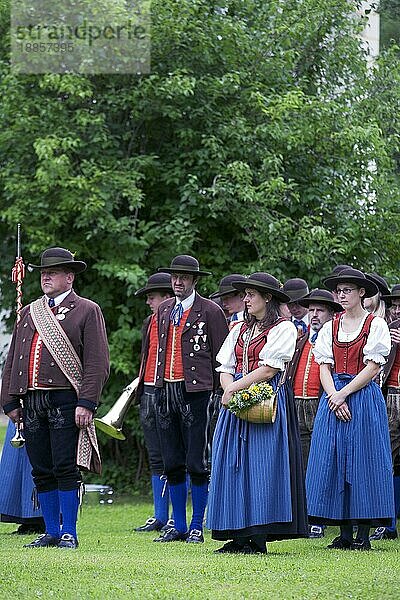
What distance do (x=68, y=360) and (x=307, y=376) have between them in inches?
95.8

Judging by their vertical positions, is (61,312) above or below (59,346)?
above

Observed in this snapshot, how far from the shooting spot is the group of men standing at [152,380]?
29.3ft

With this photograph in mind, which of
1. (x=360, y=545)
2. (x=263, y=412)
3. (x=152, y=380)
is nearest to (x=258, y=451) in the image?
(x=263, y=412)

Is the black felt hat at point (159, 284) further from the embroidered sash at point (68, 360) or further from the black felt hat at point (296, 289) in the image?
the embroidered sash at point (68, 360)

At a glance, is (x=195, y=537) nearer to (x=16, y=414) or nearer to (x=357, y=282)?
(x=16, y=414)

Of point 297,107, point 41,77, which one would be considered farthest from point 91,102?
point 297,107

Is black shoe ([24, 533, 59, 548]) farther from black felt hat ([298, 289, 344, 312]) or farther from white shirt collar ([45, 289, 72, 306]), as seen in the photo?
black felt hat ([298, 289, 344, 312])

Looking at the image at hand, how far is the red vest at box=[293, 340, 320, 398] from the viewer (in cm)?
1053

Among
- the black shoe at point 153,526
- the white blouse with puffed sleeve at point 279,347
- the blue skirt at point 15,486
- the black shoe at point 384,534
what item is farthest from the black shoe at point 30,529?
the white blouse with puffed sleeve at point 279,347

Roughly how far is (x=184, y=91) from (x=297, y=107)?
1.24m

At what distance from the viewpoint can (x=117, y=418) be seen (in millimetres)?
11266

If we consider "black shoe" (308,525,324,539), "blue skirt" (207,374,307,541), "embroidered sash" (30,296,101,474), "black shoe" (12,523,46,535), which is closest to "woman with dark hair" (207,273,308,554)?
"blue skirt" (207,374,307,541)

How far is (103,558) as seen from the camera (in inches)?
324

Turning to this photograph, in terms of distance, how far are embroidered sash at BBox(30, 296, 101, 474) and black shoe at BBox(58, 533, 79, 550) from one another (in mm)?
492
